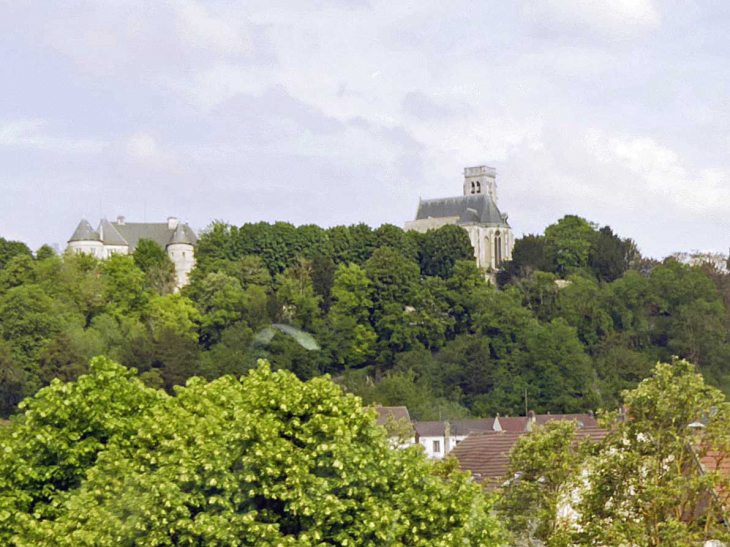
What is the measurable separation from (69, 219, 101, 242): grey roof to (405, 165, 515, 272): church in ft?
93.4

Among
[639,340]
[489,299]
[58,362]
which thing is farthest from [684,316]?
[58,362]

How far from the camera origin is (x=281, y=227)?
115750 millimetres

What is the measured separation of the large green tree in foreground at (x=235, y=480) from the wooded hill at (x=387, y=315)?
6208 centimetres

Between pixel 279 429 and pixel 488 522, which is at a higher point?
pixel 279 429

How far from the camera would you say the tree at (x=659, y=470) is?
23.8m

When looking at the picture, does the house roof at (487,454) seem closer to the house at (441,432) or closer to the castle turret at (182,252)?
the house at (441,432)

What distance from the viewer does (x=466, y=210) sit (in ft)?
420

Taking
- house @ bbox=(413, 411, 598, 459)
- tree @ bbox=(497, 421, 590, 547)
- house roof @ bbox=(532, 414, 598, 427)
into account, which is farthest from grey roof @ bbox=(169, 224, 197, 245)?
tree @ bbox=(497, 421, 590, 547)

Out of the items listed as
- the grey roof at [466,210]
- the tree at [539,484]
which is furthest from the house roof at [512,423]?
the tree at [539,484]

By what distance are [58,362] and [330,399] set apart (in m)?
69.8

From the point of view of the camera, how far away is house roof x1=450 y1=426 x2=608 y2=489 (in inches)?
1420

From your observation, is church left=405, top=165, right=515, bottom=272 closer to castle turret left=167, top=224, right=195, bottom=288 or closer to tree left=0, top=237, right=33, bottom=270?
castle turret left=167, top=224, right=195, bottom=288

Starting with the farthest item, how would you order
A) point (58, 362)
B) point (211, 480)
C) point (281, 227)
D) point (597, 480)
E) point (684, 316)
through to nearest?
point (281, 227) → point (684, 316) → point (58, 362) → point (597, 480) → point (211, 480)

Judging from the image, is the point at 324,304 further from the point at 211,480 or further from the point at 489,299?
the point at 211,480
